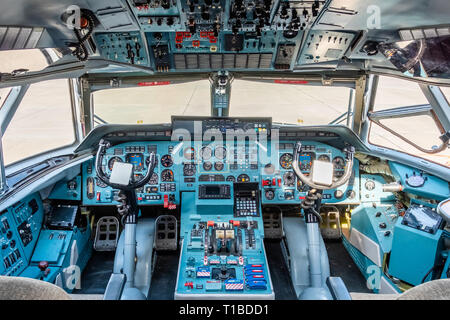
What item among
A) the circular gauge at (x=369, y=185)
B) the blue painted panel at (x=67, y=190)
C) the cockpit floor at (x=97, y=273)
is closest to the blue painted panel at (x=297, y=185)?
the circular gauge at (x=369, y=185)

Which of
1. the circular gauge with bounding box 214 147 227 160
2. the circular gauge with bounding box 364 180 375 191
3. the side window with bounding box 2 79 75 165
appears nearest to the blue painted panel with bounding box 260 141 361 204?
the circular gauge with bounding box 364 180 375 191

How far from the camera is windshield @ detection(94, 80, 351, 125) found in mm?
9820

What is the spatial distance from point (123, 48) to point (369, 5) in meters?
2.20

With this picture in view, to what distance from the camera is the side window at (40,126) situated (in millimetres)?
7039

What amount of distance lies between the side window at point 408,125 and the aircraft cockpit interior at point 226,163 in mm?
37

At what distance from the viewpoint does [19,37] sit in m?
2.23

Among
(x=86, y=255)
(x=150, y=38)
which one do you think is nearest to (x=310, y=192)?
(x=150, y=38)

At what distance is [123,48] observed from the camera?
129 inches

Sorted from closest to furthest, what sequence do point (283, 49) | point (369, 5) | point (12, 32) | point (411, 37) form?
1. point (12, 32)
2. point (369, 5)
3. point (411, 37)
4. point (283, 49)

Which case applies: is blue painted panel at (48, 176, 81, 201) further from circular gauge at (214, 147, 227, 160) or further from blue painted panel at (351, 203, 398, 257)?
blue painted panel at (351, 203, 398, 257)

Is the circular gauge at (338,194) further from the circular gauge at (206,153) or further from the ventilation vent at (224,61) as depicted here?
the ventilation vent at (224,61)
